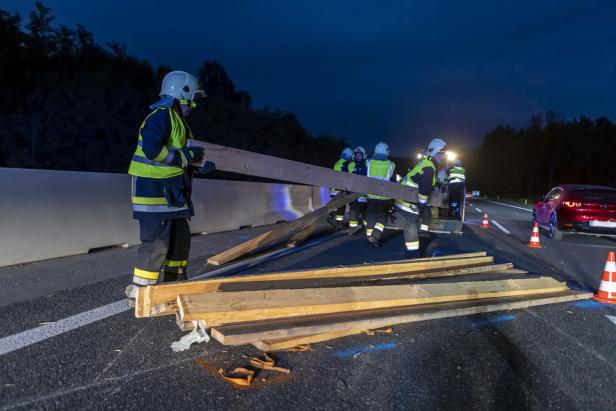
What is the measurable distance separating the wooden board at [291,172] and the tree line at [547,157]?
77.5m

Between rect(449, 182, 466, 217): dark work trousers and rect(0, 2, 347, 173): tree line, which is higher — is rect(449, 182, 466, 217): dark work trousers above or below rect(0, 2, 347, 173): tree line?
below

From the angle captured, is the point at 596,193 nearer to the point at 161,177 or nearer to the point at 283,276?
the point at 283,276

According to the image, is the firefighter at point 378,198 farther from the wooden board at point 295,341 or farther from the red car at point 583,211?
the wooden board at point 295,341

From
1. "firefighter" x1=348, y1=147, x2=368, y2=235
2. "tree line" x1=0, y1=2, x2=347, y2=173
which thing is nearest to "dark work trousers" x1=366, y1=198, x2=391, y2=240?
"firefighter" x1=348, y1=147, x2=368, y2=235

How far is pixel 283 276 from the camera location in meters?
4.79

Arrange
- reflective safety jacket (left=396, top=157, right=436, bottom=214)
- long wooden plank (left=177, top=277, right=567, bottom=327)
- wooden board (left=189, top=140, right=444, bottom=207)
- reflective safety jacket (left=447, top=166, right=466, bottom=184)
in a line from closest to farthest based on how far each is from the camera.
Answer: long wooden plank (left=177, top=277, right=567, bottom=327)
wooden board (left=189, top=140, right=444, bottom=207)
reflective safety jacket (left=396, top=157, right=436, bottom=214)
reflective safety jacket (left=447, top=166, right=466, bottom=184)

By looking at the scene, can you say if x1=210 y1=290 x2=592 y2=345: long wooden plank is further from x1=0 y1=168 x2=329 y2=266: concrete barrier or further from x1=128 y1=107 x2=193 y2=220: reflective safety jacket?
x1=0 y1=168 x2=329 y2=266: concrete barrier

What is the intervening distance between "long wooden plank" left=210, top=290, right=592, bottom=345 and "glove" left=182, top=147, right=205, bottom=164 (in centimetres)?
157

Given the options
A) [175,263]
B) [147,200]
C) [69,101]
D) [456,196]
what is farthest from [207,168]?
[69,101]

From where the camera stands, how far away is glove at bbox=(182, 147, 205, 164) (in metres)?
4.21

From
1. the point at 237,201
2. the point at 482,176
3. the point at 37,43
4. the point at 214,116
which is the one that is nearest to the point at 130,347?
the point at 237,201

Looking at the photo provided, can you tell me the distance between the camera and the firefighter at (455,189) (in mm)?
12141

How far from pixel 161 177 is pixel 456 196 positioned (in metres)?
9.52

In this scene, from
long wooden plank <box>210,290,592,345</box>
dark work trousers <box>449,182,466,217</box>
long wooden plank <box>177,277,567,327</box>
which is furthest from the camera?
dark work trousers <box>449,182,466,217</box>
